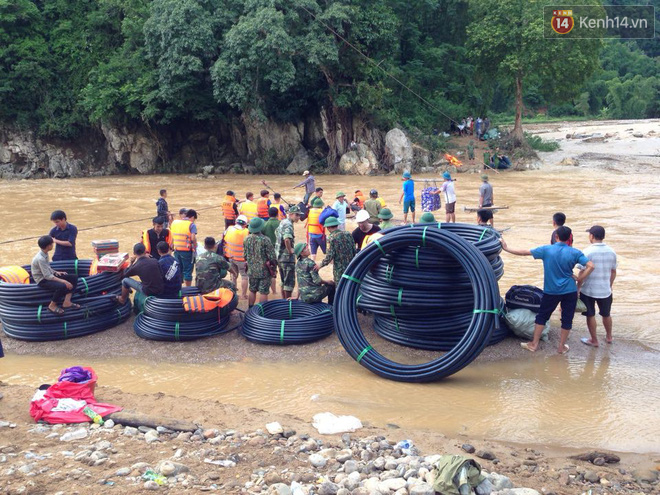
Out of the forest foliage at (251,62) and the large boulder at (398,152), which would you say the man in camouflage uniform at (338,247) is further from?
the large boulder at (398,152)

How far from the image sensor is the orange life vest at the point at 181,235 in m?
9.90

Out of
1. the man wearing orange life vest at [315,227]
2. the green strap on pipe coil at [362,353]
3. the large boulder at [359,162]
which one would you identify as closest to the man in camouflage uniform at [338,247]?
the green strap on pipe coil at [362,353]

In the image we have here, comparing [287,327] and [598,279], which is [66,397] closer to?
[287,327]

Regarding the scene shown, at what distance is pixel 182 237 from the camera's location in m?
9.95

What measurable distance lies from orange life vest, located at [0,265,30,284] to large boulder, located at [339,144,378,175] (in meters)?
21.7

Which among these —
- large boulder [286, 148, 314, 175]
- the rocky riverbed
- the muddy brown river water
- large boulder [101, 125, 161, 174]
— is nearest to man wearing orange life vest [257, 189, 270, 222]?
Result: the muddy brown river water

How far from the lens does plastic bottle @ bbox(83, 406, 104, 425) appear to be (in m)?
5.86

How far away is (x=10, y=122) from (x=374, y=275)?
32248 millimetres

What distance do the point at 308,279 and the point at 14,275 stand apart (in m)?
4.39

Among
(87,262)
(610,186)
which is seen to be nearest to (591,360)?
(87,262)

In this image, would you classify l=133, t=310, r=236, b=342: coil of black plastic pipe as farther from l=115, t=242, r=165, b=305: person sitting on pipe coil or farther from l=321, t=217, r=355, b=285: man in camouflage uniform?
l=321, t=217, r=355, b=285: man in camouflage uniform

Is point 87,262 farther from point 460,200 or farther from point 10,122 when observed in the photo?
point 10,122

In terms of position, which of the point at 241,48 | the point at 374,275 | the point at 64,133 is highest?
the point at 241,48

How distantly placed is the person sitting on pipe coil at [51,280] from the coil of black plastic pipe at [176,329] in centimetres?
103
